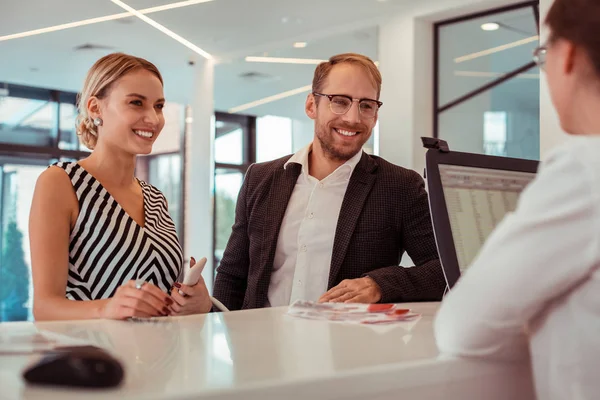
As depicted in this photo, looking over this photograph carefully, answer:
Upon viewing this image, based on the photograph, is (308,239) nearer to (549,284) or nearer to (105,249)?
(105,249)

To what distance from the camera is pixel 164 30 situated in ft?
24.4

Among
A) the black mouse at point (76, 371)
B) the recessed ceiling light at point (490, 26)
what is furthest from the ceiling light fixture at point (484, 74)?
the black mouse at point (76, 371)

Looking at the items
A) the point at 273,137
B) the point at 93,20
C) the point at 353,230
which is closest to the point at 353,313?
the point at 353,230

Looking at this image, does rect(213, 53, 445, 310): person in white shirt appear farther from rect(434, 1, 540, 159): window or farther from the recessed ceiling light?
the recessed ceiling light

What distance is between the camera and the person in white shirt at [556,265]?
0.88 m

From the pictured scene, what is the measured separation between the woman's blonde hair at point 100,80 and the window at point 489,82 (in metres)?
4.34

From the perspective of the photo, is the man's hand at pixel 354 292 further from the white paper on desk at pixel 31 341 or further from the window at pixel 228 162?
the window at pixel 228 162

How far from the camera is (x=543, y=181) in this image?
0.91 m

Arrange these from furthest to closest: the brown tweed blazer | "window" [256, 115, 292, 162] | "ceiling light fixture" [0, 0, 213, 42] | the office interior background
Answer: "window" [256, 115, 292, 162], "ceiling light fixture" [0, 0, 213, 42], the office interior background, the brown tweed blazer

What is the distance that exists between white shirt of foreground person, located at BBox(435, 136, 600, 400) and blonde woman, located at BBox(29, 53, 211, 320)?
848 millimetres

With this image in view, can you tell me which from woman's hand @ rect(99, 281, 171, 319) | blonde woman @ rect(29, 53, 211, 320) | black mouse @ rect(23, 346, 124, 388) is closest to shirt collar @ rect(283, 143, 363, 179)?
blonde woman @ rect(29, 53, 211, 320)

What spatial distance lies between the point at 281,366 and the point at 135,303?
685 mm

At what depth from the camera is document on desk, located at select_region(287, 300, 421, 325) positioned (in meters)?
1.46

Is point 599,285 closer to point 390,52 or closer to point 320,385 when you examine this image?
point 320,385
